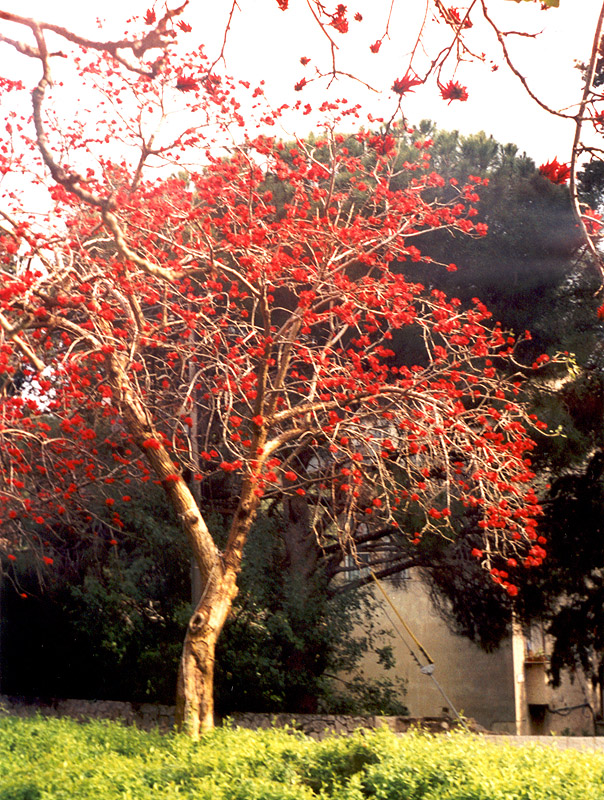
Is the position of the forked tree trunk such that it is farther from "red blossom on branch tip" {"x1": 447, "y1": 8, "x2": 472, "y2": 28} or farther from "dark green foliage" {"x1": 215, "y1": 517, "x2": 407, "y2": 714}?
"red blossom on branch tip" {"x1": 447, "y1": 8, "x2": 472, "y2": 28}

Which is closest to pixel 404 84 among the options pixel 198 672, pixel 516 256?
pixel 198 672

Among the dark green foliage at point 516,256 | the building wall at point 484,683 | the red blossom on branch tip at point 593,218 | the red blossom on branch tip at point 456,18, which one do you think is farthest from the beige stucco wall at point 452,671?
the red blossom on branch tip at point 456,18

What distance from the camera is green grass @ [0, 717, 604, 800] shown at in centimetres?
468

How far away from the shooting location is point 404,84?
350 cm

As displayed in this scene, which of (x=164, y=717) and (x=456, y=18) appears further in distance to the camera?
(x=164, y=717)

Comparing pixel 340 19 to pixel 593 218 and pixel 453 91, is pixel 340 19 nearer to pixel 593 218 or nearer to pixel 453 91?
pixel 453 91

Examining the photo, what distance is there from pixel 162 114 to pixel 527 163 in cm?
659

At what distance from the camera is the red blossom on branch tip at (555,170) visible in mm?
3166

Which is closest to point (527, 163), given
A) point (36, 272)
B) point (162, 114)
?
point (162, 114)

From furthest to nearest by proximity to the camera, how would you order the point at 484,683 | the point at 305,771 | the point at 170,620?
the point at 484,683, the point at 170,620, the point at 305,771

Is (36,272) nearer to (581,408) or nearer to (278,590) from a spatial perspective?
(278,590)

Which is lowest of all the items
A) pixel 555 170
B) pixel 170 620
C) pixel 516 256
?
pixel 170 620

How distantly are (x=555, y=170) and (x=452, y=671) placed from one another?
14.6 metres

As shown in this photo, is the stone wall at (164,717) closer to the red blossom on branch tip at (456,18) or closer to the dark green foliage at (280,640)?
the dark green foliage at (280,640)
